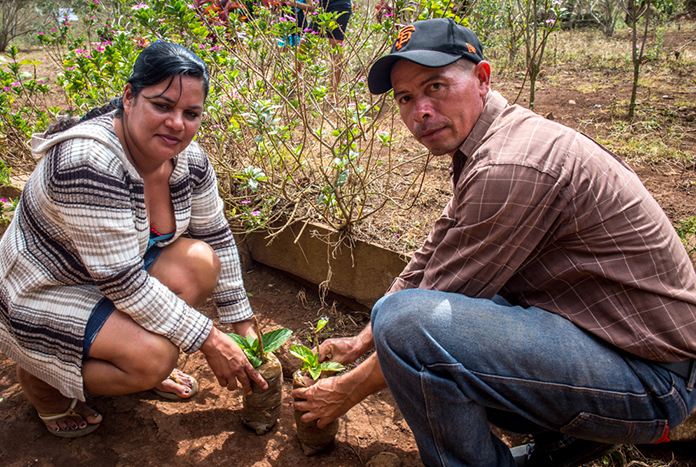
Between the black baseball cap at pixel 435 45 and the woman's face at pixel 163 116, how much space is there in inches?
24.1

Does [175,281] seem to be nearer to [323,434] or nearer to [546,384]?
[323,434]

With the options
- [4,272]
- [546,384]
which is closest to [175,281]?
[4,272]

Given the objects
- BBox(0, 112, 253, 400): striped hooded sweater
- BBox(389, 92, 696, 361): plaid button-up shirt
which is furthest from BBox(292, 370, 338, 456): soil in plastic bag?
BBox(389, 92, 696, 361): plaid button-up shirt

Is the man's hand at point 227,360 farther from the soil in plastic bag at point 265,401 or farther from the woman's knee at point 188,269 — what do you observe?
the woman's knee at point 188,269

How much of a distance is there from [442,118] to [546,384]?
803 mm

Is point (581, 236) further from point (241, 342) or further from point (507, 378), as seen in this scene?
point (241, 342)

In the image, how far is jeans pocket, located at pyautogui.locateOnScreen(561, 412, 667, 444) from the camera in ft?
A: 4.07

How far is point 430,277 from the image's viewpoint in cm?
144

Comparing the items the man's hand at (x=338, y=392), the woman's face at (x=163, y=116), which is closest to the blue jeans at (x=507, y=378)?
the man's hand at (x=338, y=392)

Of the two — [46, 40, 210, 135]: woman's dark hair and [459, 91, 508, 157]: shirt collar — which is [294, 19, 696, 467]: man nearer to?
[459, 91, 508, 157]: shirt collar

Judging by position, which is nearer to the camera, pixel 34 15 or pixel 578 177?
pixel 578 177

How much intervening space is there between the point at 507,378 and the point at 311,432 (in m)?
0.81

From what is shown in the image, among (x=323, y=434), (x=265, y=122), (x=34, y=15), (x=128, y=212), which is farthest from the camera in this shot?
(x=34, y=15)

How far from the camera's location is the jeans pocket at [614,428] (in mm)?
1240
